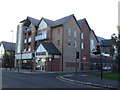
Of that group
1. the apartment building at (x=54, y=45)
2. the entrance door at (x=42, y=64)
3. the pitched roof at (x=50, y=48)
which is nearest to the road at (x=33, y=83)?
the apartment building at (x=54, y=45)

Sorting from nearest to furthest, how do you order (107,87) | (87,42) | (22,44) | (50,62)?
→ (107,87), (50,62), (87,42), (22,44)

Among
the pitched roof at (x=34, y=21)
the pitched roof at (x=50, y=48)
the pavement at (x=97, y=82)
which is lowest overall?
the pavement at (x=97, y=82)

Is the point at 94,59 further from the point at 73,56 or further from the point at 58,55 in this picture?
the point at 58,55

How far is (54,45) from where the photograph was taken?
131ft

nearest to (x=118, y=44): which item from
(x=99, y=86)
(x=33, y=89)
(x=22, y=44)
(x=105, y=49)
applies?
(x=99, y=86)

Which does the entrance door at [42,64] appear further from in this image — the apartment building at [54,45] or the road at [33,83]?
the road at [33,83]

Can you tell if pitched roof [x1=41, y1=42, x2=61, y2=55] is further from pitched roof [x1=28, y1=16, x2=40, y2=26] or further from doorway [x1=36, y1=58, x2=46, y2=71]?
pitched roof [x1=28, y1=16, x2=40, y2=26]

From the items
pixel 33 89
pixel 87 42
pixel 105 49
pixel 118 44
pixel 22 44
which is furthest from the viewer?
pixel 105 49

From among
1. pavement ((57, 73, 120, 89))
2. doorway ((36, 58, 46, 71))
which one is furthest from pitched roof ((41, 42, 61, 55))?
pavement ((57, 73, 120, 89))

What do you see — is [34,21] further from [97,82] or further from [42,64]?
[97,82]

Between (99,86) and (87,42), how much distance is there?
3325cm

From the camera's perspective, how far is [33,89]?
11023mm

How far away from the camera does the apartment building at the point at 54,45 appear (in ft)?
122

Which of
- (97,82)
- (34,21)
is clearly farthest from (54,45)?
(97,82)
